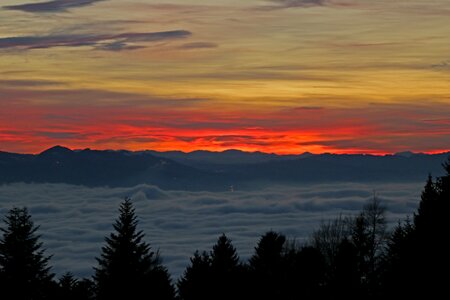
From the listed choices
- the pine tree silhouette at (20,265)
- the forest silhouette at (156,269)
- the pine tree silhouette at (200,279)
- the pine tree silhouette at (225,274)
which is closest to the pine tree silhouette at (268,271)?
the pine tree silhouette at (225,274)

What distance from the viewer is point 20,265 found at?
25.7 m

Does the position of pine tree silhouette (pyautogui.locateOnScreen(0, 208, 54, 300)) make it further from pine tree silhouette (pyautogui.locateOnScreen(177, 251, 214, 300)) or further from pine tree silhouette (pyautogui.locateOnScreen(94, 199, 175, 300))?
pine tree silhouette (pyautogui.locateOnScreen(177, 251, 214, 300))

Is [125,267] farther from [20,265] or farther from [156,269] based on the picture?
[156,269]

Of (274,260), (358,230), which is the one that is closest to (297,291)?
(274,260)

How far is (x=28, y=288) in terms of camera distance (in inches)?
1008

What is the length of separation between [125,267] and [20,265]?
288 cm

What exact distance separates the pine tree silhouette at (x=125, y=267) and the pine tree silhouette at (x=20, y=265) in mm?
1709

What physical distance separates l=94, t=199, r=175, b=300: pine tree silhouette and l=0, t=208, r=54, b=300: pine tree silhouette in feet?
5.61

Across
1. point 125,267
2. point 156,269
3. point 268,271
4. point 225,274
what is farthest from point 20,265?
point 268,271

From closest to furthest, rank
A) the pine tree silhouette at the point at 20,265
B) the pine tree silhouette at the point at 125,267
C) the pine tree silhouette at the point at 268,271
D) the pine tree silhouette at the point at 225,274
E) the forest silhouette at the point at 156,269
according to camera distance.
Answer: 1. the pine tree silhouette at the point at 20,265
2. the forest silhouette at the point at 156,269
3. the pine tree silhouette at the point at 125,267
4. the pine tree silhouette at the point at 225,274
5. the pine tree silhouette at the point at 268,271

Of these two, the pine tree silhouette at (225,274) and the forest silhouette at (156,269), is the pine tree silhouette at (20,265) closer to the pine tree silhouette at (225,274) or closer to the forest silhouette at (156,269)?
the forest silhouette at (156,269)

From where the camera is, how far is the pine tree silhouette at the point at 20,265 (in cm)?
2552

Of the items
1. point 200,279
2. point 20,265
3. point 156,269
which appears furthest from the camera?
point 200,279

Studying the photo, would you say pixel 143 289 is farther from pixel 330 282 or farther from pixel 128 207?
pixel 330 282
